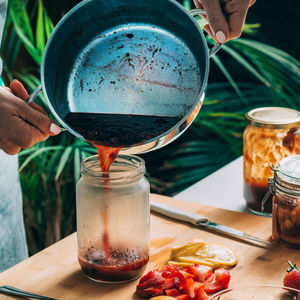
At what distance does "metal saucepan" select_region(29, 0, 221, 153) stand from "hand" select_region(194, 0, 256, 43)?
2.6 inches

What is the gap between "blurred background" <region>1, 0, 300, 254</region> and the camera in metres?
2.26

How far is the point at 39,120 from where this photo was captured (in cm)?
104

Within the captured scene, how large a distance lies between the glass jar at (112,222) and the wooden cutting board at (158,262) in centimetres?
4

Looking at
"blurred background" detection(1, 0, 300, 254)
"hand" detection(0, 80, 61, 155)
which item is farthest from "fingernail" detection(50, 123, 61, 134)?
"blurred background" detection(1, 0, 300, 254)

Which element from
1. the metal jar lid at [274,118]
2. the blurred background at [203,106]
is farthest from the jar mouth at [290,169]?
the blurred background at [203,106]

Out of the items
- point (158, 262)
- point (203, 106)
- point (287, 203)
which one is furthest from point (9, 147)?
point (203, 106)

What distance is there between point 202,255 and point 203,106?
1.53m

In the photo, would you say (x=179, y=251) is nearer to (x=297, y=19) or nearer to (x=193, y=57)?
(x=193, y=57)

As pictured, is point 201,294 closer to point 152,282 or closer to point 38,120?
point 152,282

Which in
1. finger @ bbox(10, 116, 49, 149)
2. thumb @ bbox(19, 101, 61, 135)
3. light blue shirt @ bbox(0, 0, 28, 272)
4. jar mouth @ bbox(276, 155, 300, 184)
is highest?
thumb @ bbox(19, 101, 61, 135)

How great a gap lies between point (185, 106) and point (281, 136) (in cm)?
46

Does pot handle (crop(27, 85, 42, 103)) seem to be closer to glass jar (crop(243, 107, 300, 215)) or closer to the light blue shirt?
the light blue shirt

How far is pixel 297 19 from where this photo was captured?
2701 mm

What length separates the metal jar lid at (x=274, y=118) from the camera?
1330mm
